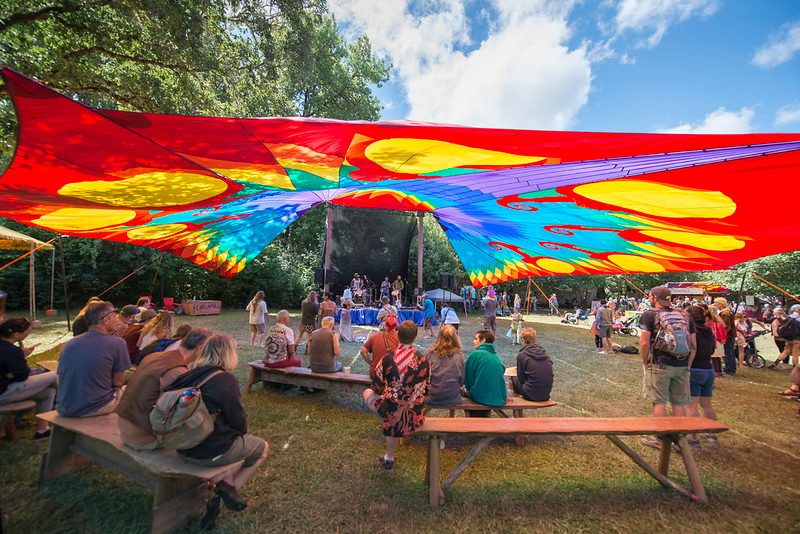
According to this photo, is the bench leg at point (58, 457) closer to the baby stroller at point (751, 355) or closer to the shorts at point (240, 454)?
the shorts at point (240, 454)

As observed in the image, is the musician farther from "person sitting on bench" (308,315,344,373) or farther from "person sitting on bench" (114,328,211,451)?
"person sitting on bench" (114,328,211,451)

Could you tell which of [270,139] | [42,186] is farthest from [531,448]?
[42,186]

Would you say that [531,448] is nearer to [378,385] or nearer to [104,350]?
[378,385]

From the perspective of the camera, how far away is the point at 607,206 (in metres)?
4.39

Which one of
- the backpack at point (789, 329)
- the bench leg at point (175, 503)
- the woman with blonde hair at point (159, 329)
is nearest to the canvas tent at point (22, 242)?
the woman with blonde hair at point (159, 329)

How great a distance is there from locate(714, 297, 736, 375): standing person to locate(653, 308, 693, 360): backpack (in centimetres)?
493

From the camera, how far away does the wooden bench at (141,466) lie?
2114mm

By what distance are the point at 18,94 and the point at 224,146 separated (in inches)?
49.3

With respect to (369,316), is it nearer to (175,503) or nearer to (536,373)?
(536,373)

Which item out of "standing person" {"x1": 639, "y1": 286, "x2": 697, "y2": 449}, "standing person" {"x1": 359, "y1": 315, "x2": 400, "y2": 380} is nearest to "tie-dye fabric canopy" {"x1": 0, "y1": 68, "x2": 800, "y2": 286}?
"standing person" {"x1": 639, "y1": 286, "x2": 697, "y2": 449}

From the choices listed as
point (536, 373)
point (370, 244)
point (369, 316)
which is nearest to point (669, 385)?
point (536, 373)

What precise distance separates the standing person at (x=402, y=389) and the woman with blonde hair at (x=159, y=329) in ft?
8.78

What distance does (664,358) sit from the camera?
3670 millimetres

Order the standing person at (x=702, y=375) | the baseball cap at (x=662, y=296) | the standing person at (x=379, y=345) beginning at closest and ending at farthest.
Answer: the baseball cap at (x=662, y=296), the standing person at (x=702, y=375), the standing person at (x=379, y=345)
